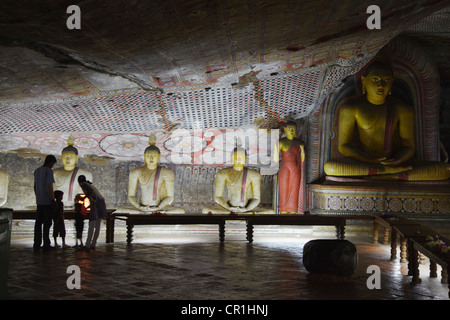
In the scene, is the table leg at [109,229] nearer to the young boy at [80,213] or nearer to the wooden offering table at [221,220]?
the wooden offering table at [221,220]

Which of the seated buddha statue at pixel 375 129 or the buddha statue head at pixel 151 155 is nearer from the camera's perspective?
the buddha statue head at pixel 151 155

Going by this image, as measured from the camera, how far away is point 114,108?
27.9ft

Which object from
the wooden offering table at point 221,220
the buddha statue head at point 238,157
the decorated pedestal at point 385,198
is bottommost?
the wooden offering table at point 221,220

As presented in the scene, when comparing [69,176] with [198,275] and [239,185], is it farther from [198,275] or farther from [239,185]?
[198,275]

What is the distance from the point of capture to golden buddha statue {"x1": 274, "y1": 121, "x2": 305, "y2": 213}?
30.5 ft

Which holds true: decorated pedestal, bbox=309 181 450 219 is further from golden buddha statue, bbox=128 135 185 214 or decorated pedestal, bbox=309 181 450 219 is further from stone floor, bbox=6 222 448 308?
golden buddha statue, bbox=128 135 185 214

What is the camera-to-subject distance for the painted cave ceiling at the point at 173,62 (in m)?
5.07

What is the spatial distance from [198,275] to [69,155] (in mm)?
5647

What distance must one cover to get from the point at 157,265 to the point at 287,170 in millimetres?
4974

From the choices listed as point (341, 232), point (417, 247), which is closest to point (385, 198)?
point (341, 232)

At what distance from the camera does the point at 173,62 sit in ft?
21.7

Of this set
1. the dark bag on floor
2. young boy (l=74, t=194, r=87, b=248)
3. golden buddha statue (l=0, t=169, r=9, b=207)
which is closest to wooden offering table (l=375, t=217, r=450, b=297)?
the dark bag on floor

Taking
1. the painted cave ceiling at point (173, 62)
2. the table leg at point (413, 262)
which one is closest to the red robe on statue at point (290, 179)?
the painted cave ceiling at point (173, 62)

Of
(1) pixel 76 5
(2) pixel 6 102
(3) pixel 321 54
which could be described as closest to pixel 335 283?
(1) pixel 76 5
